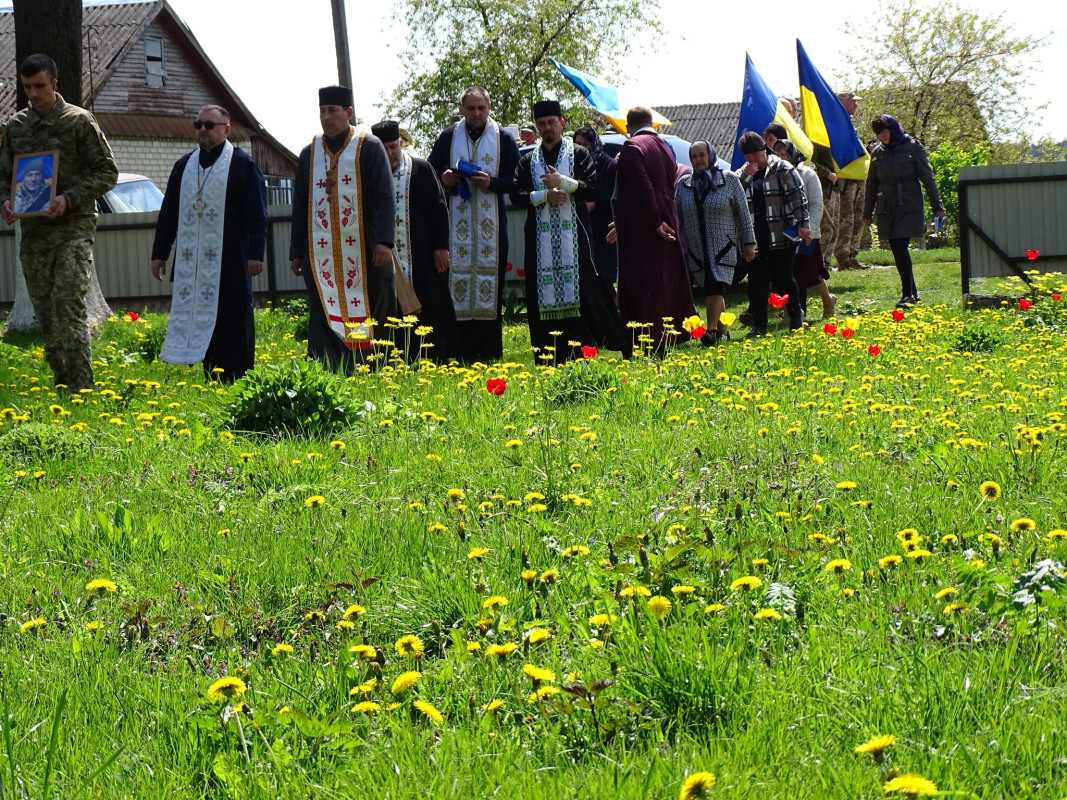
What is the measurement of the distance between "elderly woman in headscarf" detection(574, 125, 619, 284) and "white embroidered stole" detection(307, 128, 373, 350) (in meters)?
2.34

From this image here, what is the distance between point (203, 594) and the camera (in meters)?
3.90

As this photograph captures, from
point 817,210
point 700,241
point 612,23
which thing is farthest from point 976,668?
point 612,23

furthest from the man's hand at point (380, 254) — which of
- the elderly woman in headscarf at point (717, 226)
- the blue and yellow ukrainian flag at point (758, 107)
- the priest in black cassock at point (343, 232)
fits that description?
the blue and yellow ukrainian flag at point (758, 107)

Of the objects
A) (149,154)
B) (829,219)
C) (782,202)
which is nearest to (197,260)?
(782,202)

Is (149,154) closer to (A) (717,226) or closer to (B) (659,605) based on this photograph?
(A) (717,226)

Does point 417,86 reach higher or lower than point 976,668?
higher

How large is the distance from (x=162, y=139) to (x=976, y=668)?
3836 cm

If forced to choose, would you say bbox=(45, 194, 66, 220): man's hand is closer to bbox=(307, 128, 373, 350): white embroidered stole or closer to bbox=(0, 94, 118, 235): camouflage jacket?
bbox=(0, 94, 118, 235): camouflage jacket

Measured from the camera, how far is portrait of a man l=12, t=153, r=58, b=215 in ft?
27.3

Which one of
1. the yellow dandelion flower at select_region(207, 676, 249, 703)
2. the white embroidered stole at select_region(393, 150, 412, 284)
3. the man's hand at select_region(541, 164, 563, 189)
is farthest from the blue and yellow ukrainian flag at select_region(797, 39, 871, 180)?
the yellow dandelion flower at select_region(207, 676, 249, 703)

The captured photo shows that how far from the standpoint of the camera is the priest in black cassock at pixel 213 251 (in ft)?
30.9

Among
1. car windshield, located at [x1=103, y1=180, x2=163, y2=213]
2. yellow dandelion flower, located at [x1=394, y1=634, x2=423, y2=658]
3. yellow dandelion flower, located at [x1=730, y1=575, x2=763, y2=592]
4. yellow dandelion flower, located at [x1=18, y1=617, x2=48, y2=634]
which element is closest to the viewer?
yellow dandelion flower, located at [x1=394, y1=634, x2=423, y2=658]

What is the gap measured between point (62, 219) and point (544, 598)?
6.20m

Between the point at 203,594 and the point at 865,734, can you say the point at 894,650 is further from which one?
the point at 203,594
